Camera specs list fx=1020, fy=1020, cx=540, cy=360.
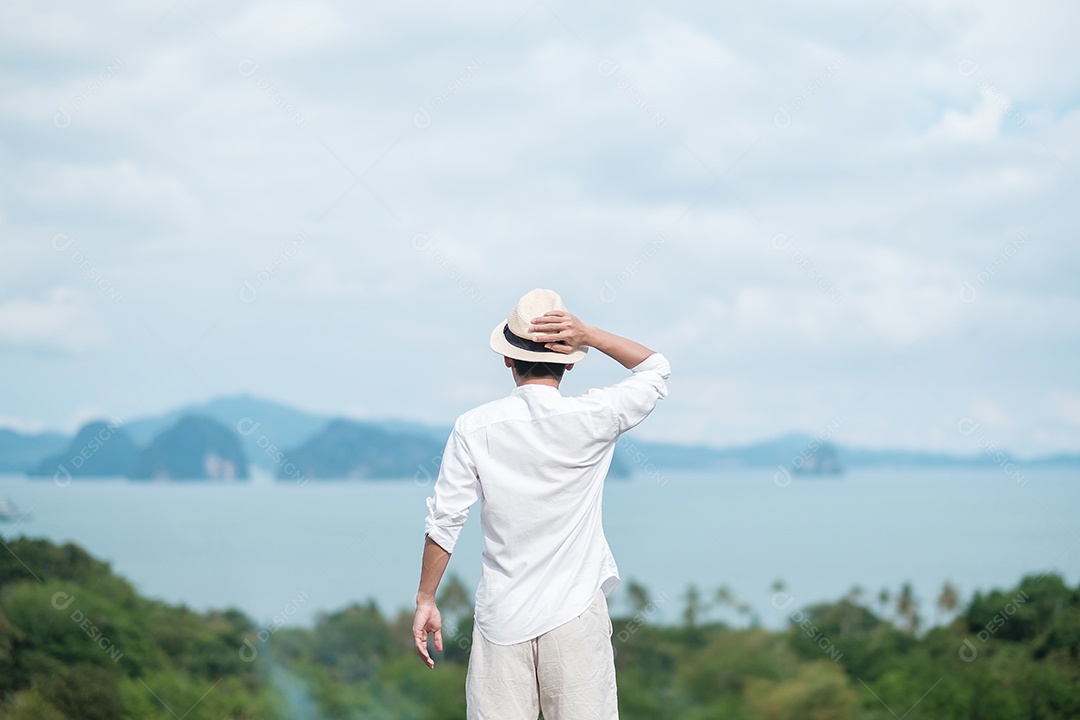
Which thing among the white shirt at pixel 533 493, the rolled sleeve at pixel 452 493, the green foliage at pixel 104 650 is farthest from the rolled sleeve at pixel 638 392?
the green foliage at pixel 104 650

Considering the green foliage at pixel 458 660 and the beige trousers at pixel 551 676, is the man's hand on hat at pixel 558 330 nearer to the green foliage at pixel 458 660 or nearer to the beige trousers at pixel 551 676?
the beige trousers at pixel 551 676

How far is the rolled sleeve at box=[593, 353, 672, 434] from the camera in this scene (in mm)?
2230

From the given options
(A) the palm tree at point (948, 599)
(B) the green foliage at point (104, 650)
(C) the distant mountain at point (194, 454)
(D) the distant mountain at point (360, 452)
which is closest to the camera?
(B) the green foliage at point (104, 650)

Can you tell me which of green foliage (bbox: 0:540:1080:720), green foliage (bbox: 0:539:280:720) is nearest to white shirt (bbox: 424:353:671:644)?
green foliage (bbox: 0:540:1080:720)

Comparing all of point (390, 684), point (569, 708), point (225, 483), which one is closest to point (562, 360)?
point (569, 708)

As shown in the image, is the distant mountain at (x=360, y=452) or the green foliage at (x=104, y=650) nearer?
the green foliage at (x=104, y=650)

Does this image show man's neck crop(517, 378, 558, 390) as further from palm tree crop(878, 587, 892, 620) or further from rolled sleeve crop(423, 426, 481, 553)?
palm tree crop(878, 587, 892, 620)

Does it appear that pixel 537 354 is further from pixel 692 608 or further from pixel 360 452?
pixel 360 452

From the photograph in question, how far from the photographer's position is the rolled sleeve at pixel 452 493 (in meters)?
2.23

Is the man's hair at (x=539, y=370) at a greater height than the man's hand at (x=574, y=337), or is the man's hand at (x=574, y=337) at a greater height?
the man's hand at (x=574, y=337)

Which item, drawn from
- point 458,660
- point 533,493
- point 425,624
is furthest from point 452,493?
point 458,660

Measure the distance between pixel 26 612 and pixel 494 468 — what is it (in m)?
5.77

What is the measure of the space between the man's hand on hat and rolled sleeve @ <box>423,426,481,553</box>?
0.90 ft

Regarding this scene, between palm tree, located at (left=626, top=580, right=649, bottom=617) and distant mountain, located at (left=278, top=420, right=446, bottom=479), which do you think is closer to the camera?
palm tree, located at (left=626, top=580, right=649, bottom=617)
